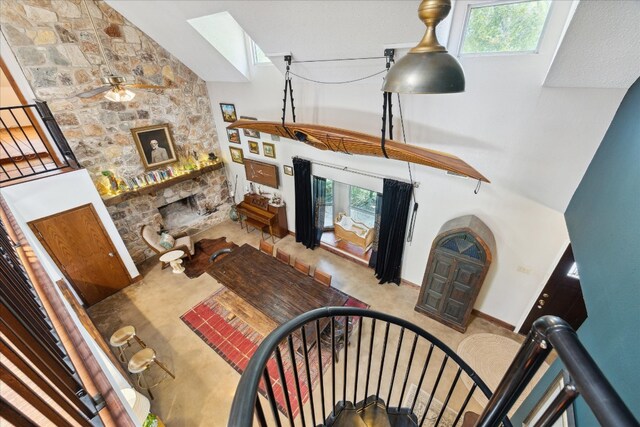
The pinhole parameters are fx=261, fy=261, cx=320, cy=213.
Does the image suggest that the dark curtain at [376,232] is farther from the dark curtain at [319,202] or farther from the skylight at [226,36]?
the skylight at [226,36]

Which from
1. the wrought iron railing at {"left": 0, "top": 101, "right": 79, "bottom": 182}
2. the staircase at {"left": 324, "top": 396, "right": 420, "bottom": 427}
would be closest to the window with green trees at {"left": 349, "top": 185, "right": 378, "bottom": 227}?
the staircase at {"left": 324, "top": 396, "right": 420, "bottom": 427}

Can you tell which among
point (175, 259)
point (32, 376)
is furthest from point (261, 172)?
point (32, 376)

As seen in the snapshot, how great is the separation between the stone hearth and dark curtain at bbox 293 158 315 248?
8.33 feet

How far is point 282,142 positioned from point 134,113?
9.40 ft

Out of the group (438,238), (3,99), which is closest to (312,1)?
(438,238)

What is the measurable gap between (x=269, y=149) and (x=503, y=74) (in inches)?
166

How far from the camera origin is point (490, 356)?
3723 millimetres

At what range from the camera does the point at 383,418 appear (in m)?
2.07

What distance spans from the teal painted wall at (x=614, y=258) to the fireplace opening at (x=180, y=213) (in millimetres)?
6800

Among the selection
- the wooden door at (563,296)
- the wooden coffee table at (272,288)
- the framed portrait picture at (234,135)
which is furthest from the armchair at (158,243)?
the wooden door at (563,296)

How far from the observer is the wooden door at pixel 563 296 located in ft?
10.8

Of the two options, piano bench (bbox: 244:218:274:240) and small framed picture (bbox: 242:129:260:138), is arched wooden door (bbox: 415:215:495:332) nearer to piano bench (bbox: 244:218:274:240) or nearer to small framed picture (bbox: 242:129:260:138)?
piano bench (bbox: 244:218:274:240)

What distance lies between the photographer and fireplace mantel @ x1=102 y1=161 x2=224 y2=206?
4859 millimetres

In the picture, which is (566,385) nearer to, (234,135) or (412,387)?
(412,387)
